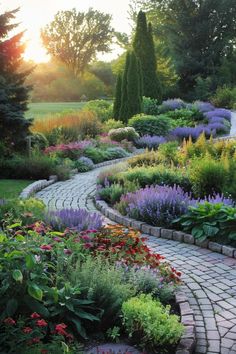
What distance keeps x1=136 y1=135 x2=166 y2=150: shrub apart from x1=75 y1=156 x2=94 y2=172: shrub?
3064mm

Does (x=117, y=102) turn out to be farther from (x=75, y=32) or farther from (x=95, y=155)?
(x=75, y=32)

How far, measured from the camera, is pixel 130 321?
3.48 metres

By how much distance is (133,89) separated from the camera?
18.9m

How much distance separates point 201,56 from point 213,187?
98.8 feet

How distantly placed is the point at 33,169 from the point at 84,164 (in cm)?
177

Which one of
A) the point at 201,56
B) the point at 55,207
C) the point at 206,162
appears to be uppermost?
the point at 201,56

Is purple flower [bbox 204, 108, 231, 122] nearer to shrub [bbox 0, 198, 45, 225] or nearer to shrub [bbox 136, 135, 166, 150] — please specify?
shrub [bbox 136, 135, 166, 150]

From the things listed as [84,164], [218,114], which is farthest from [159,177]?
[218,114]

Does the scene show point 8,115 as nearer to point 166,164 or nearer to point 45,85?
point 166,164

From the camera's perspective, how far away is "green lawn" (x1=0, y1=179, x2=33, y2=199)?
28.3ft

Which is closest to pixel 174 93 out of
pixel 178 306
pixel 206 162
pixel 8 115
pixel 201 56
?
pixel 201 56

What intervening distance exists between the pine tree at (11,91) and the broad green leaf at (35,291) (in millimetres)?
8772

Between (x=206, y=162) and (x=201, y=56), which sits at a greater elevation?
(x=201, y=56)

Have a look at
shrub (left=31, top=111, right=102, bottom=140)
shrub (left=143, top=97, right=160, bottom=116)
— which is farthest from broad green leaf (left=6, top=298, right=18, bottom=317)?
shrub (left=143, top=97, right=160, bottom=116)
